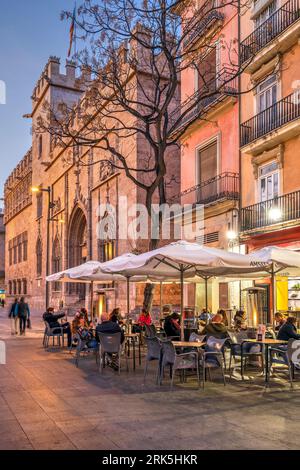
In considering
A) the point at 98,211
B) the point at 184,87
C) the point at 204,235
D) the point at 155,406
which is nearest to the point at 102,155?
the point at 98,211

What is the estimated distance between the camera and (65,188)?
40156mm

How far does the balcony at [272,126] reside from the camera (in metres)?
16.3

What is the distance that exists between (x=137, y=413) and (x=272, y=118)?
13.5 meters

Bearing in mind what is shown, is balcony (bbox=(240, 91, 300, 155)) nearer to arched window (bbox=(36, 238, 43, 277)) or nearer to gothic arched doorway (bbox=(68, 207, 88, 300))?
gothic arched doorway (bbox=(68, 207, 88, 300))

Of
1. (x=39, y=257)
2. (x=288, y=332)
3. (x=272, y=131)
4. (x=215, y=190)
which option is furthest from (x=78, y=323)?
(x=39, y=257)

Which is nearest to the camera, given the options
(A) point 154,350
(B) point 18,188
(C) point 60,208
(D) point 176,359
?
(D) point 176,359

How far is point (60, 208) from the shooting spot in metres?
41.7

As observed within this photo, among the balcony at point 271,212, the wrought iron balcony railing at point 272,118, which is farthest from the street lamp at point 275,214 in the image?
the wrought iron balcony railing at point 272,118

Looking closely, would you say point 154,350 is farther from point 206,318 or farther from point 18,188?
point 18,188

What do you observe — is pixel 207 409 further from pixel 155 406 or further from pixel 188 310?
pixel 188 310

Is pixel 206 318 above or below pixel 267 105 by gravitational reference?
below

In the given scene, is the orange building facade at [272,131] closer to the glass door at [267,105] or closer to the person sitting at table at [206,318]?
the glass door at [267,105]
